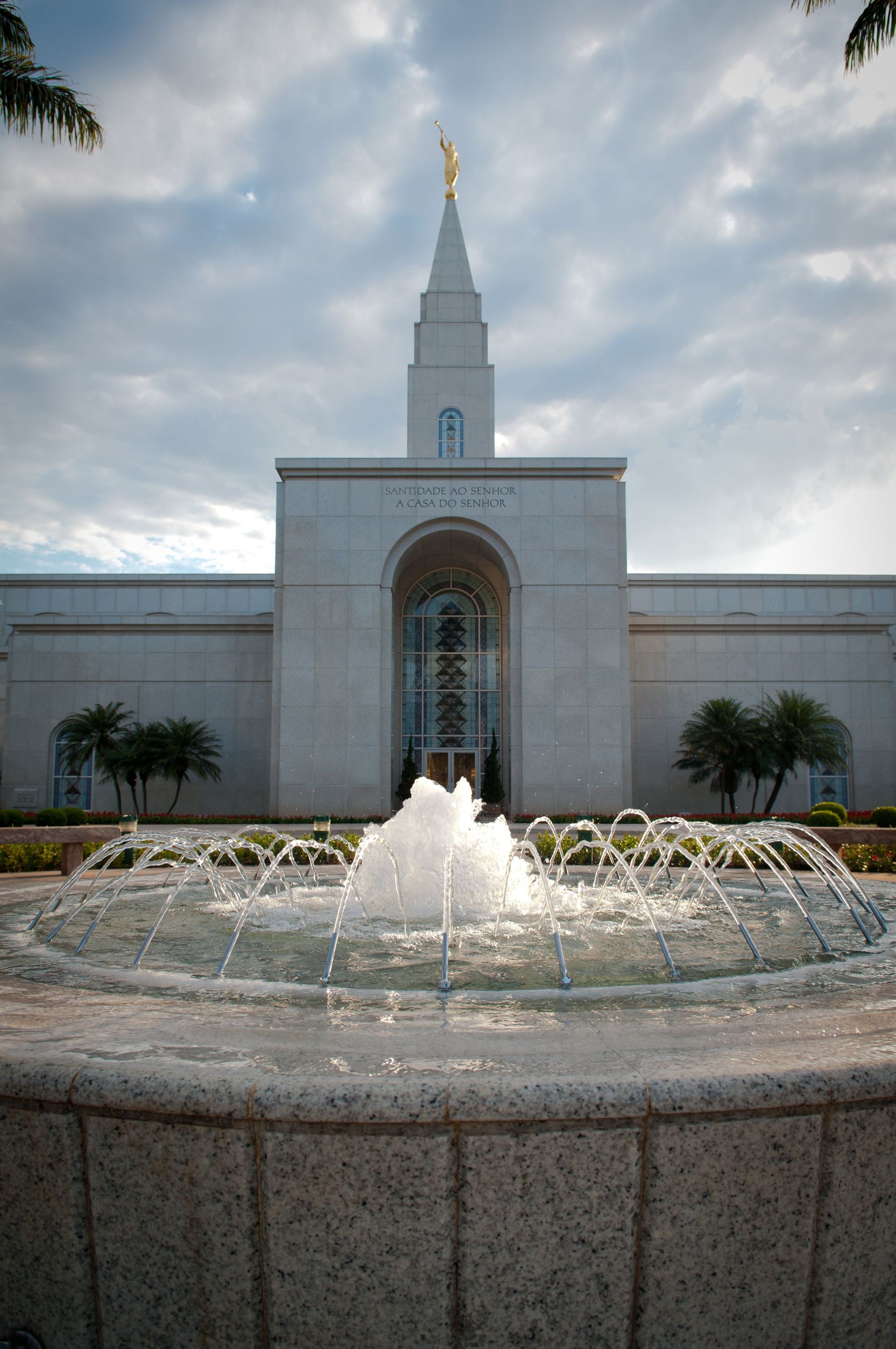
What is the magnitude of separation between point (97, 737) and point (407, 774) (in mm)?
10640

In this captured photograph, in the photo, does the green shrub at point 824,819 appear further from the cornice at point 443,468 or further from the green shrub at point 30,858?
the cornice at point 443,468

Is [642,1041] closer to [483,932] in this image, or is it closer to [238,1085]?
[238,1085]

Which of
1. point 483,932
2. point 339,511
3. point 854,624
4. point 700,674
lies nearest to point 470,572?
point 339,511

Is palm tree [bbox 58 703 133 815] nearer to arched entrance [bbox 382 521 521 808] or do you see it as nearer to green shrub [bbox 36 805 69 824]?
arched entrance [bbox 382 521 521 808]

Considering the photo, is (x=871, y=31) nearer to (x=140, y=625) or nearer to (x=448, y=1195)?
(x=448, y=1195)

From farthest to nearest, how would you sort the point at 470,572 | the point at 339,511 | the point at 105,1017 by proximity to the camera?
the point at 470,572
the point at 339,511
the point at 105,1017

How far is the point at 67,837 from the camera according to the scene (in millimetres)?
→ 11312

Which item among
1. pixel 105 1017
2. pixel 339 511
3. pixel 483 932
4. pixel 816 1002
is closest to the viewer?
pixel 105 1017

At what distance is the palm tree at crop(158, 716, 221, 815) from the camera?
27.3 m

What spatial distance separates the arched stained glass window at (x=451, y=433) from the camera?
29922 millimetres

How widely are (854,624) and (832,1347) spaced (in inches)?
1243

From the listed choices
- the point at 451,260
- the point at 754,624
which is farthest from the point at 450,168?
the point at 754,624

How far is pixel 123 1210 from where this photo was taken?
8.35 feet

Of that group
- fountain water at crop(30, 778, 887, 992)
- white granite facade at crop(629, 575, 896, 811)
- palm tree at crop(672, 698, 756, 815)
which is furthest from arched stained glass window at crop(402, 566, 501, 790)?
fountain water at crop(30, 778, 887, 992)
